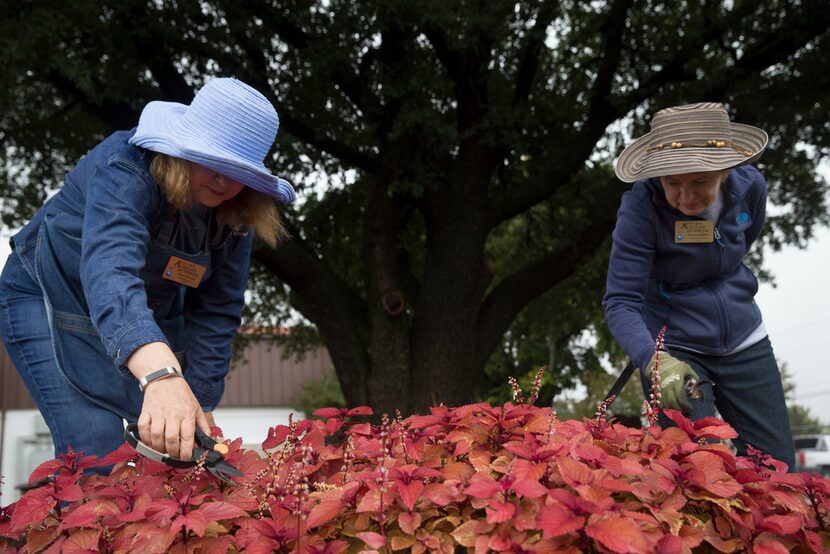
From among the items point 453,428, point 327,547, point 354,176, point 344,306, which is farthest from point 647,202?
point 354,176

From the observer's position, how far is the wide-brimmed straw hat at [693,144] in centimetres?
256

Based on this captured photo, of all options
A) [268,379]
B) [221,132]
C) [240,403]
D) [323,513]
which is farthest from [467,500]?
[268,379]

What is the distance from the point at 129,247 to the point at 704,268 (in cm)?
192

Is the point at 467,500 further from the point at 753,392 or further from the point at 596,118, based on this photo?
the point at 596,118

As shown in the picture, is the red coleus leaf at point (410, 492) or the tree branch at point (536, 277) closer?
the red coleus leaf at point (410, 492)

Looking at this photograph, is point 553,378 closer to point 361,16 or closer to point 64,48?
point 361,16

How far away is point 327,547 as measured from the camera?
4.43ft

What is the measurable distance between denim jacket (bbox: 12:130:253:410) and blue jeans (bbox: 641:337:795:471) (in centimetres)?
158

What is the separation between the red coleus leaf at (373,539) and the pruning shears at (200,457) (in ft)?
1.44

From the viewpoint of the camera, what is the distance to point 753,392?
2799mm

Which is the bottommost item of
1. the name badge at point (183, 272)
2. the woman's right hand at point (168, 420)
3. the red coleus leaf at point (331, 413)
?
the red coleus leaf at point (331, 413)

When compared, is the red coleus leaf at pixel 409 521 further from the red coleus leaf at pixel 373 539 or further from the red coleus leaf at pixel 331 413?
the red coleus leaf at pixel 331 413

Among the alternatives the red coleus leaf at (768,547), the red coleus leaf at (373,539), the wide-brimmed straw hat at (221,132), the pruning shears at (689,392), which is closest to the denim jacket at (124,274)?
the wide-brimmed straw hat at (221,132)

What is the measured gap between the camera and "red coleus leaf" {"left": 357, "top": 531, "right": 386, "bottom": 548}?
1.29m
